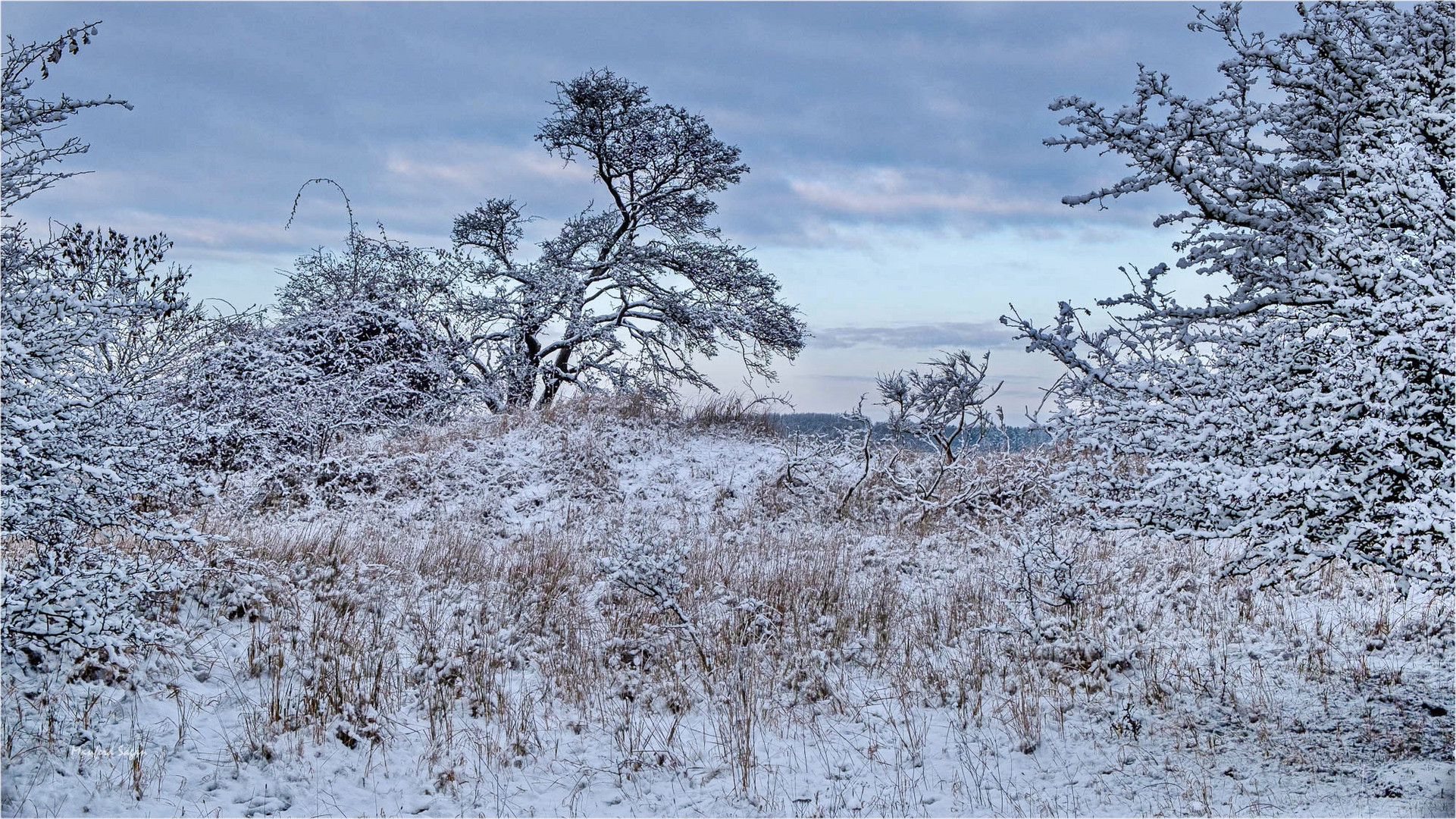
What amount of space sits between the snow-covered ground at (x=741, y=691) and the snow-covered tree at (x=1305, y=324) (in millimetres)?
1282

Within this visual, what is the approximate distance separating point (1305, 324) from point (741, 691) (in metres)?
3.82

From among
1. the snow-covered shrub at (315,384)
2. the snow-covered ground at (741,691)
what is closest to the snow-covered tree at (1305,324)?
the snow-covered ground at (741,691)

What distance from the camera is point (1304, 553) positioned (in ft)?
13.3

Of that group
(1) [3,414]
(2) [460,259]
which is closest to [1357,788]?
(1) [3,414]

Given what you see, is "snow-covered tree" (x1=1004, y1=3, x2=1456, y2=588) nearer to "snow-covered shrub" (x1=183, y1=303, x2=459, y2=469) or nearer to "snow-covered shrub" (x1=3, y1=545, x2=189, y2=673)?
"snow-covered shrub" (x1=3, y1=545, x2=189, y2=673)

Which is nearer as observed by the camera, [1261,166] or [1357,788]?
[1357,788]

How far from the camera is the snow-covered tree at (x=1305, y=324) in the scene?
3.71 m

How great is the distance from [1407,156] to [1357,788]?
297 cm

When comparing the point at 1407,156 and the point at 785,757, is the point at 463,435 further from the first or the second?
the point at 1407,156

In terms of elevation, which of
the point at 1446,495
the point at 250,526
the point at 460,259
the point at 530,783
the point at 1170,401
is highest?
the point at 460,259

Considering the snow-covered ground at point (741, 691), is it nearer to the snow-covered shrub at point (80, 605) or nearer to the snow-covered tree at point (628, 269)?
the snow-covered shrub at point (80, 605)

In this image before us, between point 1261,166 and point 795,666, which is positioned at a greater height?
point 1261,166

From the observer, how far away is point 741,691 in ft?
19.1

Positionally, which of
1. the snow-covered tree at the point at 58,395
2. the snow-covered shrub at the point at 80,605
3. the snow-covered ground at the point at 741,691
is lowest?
the snow-covered ground at the point at 741,691
